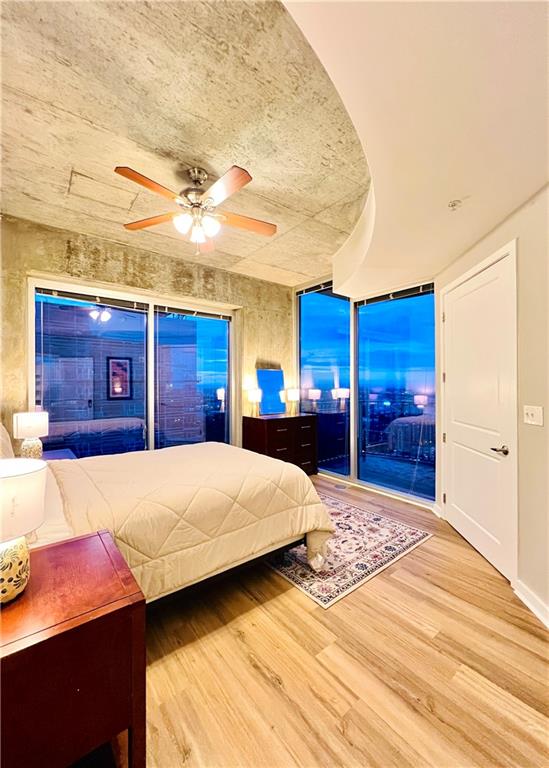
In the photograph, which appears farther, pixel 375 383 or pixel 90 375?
pixel 375 383

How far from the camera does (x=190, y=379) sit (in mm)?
4547

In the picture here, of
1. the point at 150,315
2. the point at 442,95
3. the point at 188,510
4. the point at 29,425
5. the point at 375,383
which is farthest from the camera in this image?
the point at 375,383

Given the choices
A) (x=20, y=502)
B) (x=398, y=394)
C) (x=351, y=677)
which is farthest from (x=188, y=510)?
(x=398, y=394)

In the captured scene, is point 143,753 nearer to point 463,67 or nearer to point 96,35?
point 463,67

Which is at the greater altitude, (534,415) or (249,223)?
(249,223)

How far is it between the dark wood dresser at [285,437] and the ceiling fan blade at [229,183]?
2.86 metres

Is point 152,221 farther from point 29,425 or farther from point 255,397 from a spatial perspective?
point 255,397

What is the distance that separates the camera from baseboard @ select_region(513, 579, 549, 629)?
6.15ft

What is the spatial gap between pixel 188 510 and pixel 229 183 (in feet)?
6.30

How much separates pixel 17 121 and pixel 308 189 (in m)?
1.94

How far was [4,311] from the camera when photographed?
3109 mm

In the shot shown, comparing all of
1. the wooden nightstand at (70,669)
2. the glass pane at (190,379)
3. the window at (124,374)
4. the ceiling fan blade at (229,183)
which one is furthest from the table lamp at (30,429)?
the ceiling fan blade at (229,183)

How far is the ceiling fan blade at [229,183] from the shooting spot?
1.83 metres

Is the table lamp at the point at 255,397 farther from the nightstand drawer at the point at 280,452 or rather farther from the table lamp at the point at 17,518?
the table lamp at the point at 17,518
